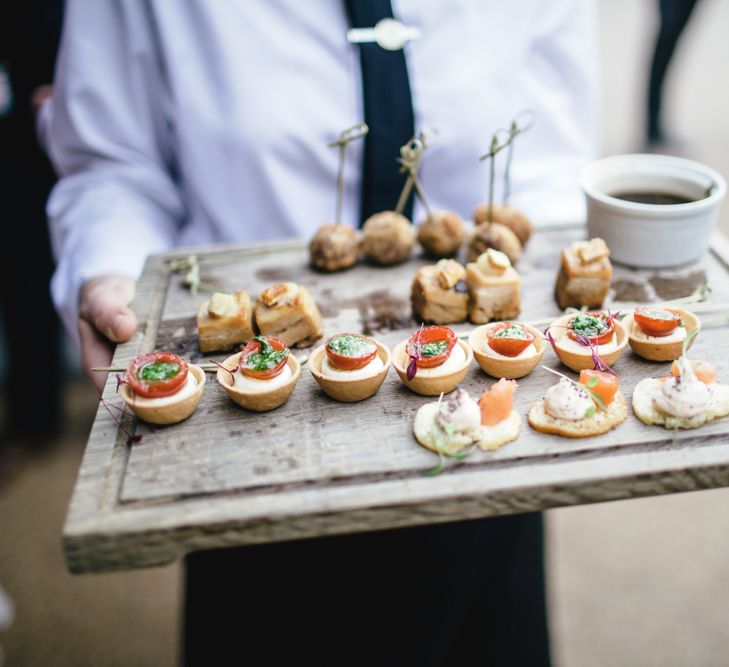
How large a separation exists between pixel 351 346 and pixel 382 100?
0.96 metres

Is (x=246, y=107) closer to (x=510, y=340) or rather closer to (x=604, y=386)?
(x=510, y=340)

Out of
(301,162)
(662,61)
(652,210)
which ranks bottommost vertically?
(662,61)

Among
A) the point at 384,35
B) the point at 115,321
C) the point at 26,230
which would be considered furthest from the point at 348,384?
the point at 26,230

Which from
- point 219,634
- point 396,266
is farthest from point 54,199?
point 219,634

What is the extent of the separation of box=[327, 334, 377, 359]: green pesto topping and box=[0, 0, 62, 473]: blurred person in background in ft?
6.44

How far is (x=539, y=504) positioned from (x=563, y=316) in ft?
2.09

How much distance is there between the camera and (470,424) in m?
1.52

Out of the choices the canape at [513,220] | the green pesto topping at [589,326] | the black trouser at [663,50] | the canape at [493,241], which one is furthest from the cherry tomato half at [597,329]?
the black trouser at [663,50]

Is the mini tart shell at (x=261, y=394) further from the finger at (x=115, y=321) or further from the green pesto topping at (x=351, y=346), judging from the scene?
the finger at (x=115, y=321)

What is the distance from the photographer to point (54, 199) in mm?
2525

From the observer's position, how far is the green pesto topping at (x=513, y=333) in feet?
Result: 5.67

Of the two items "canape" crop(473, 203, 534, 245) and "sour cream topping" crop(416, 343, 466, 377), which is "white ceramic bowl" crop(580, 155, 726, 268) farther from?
"sour cream topping" crop(416, 343, 466, 377)

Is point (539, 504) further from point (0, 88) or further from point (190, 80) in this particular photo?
point (0, 88)

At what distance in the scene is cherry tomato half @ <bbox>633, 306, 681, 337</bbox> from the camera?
1749 mm
